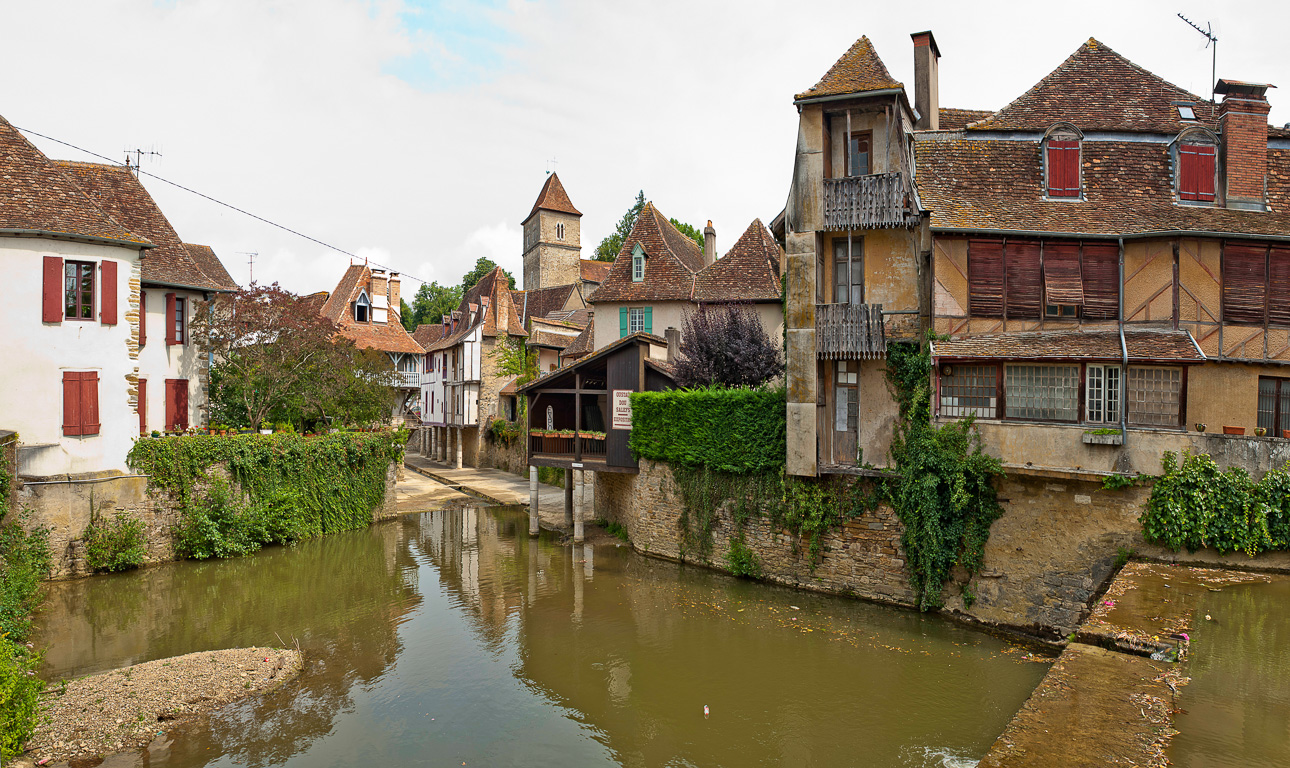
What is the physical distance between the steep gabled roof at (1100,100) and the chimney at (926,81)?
1.93 m

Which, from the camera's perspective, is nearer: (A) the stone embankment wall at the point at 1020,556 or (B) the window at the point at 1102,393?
(A) the stone embankment wall at the point at 1020,556

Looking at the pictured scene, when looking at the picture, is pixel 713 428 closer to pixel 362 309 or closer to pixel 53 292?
pixel 53 292

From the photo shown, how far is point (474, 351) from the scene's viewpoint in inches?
1475

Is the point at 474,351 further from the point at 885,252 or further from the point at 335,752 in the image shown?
the point at 335,752

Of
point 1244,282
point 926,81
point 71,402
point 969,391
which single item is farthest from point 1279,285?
point 71,402

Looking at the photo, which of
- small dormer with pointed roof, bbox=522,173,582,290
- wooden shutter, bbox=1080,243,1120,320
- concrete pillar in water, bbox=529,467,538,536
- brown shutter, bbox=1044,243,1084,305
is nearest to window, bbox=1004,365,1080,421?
brown shutter, bbox=1044,243,1084,305

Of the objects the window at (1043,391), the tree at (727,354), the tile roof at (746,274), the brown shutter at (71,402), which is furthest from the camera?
the tile roof at (746,274)

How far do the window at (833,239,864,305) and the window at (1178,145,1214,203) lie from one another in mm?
6347

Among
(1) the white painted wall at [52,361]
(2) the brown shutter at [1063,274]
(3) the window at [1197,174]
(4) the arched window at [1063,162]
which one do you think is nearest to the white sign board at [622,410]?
(2) the brown shutter at [1063,274]

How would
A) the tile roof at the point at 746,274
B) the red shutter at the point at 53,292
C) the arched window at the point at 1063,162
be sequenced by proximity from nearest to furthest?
the arched window at the point at 1063,162 < the red shutter at the point at 53,292 < the tile roof at the point at 746,274

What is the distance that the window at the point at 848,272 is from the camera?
16.0 metres

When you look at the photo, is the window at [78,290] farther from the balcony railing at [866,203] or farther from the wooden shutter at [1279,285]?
the wooden shutter at [1279,285]

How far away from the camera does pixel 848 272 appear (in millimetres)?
16047

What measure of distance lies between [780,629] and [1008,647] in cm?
421
